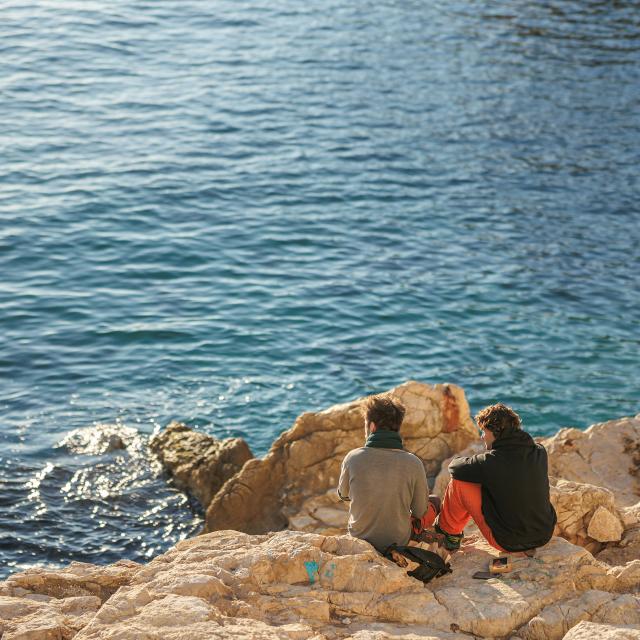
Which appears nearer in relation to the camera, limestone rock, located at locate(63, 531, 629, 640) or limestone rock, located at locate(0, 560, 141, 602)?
limestone rock, located at locate(63, 531, 629, 640)

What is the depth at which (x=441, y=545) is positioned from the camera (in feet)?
33.5

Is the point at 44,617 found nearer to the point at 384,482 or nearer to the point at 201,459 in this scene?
the point at 384,482

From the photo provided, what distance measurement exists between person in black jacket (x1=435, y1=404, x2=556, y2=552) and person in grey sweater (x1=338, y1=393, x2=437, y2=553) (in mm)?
497

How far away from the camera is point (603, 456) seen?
1406 cm

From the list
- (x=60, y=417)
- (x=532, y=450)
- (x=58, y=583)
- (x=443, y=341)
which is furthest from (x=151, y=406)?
(x=532, y=450)

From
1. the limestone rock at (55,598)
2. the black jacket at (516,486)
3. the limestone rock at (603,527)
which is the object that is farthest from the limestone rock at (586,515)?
the limestone rock at (55,598)

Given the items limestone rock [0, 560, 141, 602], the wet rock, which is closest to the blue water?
the wet rock

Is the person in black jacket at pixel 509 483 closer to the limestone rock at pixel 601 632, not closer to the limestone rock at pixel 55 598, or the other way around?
the limestone rock at pixel 601 632

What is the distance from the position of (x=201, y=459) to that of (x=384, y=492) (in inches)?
279

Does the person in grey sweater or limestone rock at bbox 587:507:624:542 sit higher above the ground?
the person in grey sweater

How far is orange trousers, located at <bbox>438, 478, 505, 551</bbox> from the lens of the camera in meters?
9.97

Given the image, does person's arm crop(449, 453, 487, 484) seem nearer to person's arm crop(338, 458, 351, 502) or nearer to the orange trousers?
the orange trousers

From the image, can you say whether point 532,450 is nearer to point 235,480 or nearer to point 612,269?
point 235,480

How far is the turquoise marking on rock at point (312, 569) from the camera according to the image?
9.30 m
